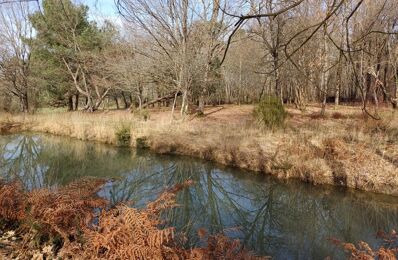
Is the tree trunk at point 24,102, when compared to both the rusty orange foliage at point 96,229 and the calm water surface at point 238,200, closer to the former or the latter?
the calm water surface at point 238,200

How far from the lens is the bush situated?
37.0ft

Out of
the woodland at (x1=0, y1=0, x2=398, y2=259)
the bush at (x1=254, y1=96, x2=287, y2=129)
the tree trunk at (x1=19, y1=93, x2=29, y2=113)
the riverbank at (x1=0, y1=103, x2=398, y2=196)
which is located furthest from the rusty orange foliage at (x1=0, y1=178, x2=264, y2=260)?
the tree trunk at (x1=19, y1=93, x2=29, y2=113)

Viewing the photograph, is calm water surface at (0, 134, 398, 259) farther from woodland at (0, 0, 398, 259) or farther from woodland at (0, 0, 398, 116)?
woodland at (0, 0, 398, 116)

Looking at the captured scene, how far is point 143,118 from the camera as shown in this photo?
16969 mm

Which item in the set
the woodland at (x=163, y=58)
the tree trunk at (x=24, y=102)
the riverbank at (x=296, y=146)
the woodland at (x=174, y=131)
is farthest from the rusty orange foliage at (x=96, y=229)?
the tree trunk at (x=24, y=102)

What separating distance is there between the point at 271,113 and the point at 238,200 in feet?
15.3

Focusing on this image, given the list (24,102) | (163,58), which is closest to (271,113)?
(163,58)

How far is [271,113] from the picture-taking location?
443 inches

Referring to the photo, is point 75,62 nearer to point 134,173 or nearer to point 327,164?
point 134,173

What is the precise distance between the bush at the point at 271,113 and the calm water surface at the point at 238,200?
8.63ft

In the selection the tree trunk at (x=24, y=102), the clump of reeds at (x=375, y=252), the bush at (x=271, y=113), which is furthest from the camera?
the tree trunk at (x=24, y=102)

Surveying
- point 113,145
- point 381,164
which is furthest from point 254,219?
point 113,145

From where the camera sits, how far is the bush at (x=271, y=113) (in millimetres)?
11266

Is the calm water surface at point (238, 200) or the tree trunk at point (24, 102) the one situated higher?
the tree trunk at point (24, 102)
